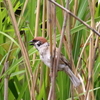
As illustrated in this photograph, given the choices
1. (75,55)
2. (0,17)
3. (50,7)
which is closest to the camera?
(50,7)

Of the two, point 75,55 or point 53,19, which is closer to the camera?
point 53,19

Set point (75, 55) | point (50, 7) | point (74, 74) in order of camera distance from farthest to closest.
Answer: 1. point (75, 55)
2. point (74, 74)
3. point (50, 7)

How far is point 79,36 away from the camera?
51.8 inches

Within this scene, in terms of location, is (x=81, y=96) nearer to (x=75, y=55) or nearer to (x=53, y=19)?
(x=75, y=55)

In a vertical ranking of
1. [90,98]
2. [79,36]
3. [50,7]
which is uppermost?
[50,7]

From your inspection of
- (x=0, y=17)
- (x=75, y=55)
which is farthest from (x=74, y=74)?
(x=0, y=17)

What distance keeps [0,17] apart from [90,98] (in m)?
0.57

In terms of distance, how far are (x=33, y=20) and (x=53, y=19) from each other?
0.33 meters

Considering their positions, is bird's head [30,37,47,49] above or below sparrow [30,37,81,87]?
above

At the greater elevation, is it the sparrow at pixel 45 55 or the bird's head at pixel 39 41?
the bird's head at pixel 39 41

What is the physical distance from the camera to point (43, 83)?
133cm

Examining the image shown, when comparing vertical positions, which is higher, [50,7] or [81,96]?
[50,7]

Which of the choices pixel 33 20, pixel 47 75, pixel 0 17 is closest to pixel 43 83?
pixel 47 75

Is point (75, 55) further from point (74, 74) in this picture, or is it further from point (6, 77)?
point (6, 77)
